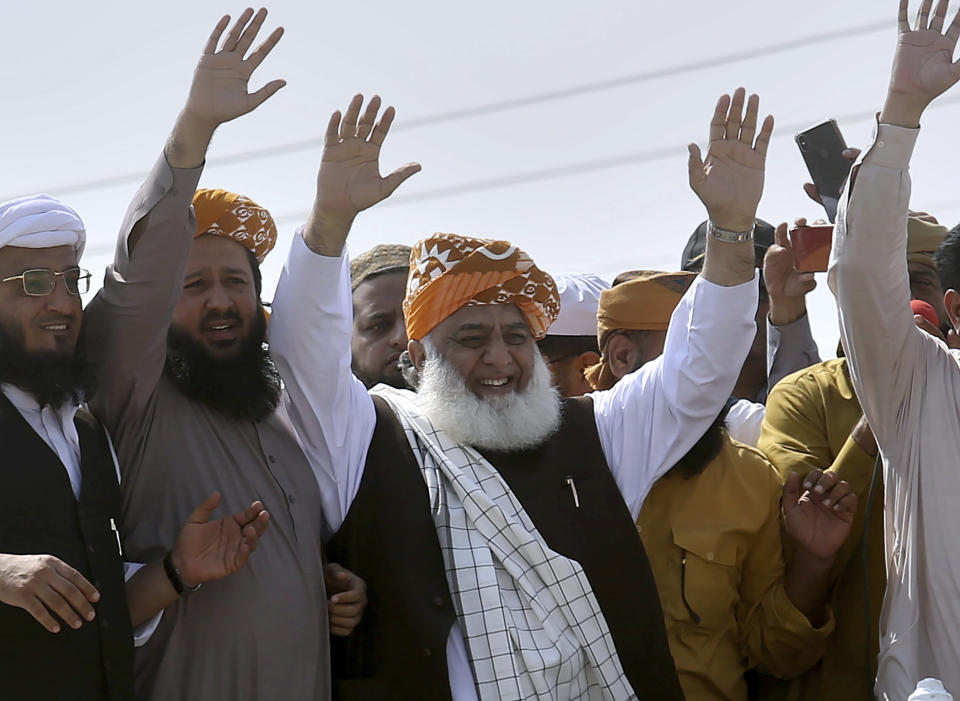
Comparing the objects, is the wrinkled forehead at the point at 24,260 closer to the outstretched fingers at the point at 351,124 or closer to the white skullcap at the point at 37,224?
the white skullcap at the point at 37,224

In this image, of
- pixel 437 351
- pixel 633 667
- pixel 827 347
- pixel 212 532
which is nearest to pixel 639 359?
pixel 437 351

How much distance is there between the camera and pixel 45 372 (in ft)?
11.0

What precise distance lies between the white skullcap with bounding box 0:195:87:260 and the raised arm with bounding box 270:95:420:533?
1.87 feet

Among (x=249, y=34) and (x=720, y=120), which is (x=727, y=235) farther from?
(x=249, y=34)

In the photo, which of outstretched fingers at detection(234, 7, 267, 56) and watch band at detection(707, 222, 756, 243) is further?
watch band at detection(707, 222, 756, 243)

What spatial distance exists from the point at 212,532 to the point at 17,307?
736 millimetres

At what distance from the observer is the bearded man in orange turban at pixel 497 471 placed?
359 centimetres

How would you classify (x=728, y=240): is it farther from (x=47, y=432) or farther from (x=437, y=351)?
(x=47, y=432)

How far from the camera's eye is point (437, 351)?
4.09 m

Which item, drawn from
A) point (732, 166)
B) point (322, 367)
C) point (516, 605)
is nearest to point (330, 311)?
point (322, 367)

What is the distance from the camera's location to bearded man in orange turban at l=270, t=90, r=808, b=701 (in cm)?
359

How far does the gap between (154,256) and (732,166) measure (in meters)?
1.52

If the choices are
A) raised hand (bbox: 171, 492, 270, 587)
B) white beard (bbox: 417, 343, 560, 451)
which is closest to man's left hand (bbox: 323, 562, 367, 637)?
raised hand (bbox: 171, 492, 270, 587)

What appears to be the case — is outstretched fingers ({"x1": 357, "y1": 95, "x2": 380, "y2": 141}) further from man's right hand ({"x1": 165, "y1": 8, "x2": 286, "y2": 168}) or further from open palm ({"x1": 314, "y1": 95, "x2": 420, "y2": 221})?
man's right hand ({"x1": 165, "y1": 8, "x2": 286, "y2": 168})
